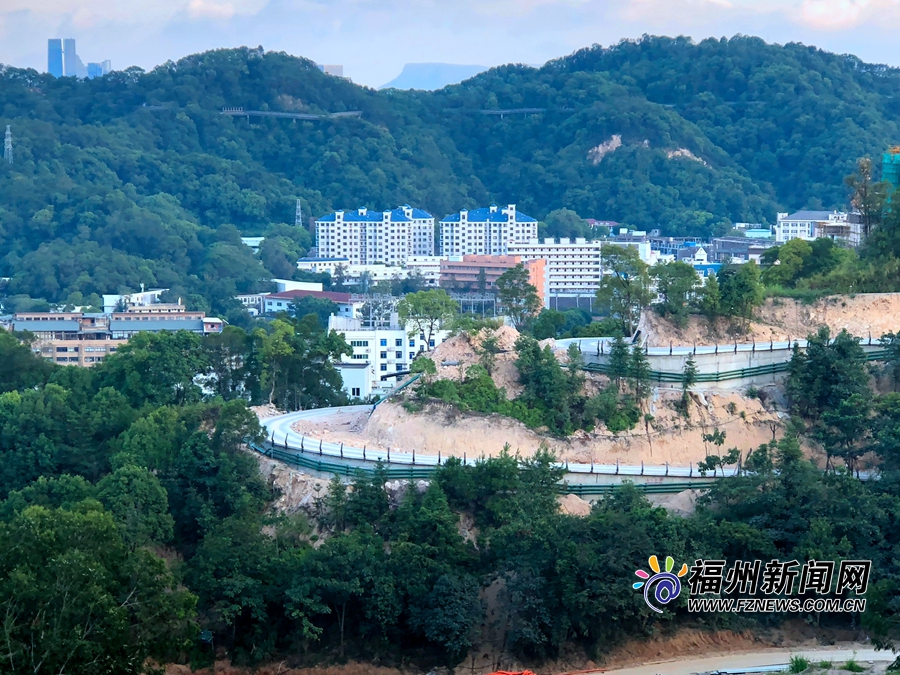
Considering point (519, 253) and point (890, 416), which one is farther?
point (519, 253)

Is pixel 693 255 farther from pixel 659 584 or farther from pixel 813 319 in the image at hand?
pixel 659 584

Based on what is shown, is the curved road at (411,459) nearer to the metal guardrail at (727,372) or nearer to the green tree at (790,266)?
the metal guardrail at (727,372)

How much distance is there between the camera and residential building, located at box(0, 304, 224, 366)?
6034 cm

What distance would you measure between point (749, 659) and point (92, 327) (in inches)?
1595

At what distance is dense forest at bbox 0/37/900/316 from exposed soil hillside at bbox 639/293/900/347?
2023 inches

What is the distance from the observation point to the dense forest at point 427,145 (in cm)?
9138

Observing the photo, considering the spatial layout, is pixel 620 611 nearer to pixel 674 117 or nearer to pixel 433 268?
pixel 433 268

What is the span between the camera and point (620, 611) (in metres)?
25.9

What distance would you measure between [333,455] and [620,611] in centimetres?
667

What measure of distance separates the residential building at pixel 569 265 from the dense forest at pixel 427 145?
1443 centimetres

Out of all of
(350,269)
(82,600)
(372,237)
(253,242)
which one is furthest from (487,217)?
(82,600)

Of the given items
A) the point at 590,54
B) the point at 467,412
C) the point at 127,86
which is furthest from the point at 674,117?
the point at 467,412

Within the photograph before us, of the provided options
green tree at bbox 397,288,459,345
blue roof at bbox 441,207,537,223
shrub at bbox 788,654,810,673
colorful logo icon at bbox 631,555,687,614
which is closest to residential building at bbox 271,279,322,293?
blue roof at bbox 441,207,537,223

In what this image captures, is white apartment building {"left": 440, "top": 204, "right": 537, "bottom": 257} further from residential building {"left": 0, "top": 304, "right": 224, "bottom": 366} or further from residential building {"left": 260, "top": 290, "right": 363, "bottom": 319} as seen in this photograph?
residential building {"left": 0, "top": 304, "right": 224, "bottom": 366}
